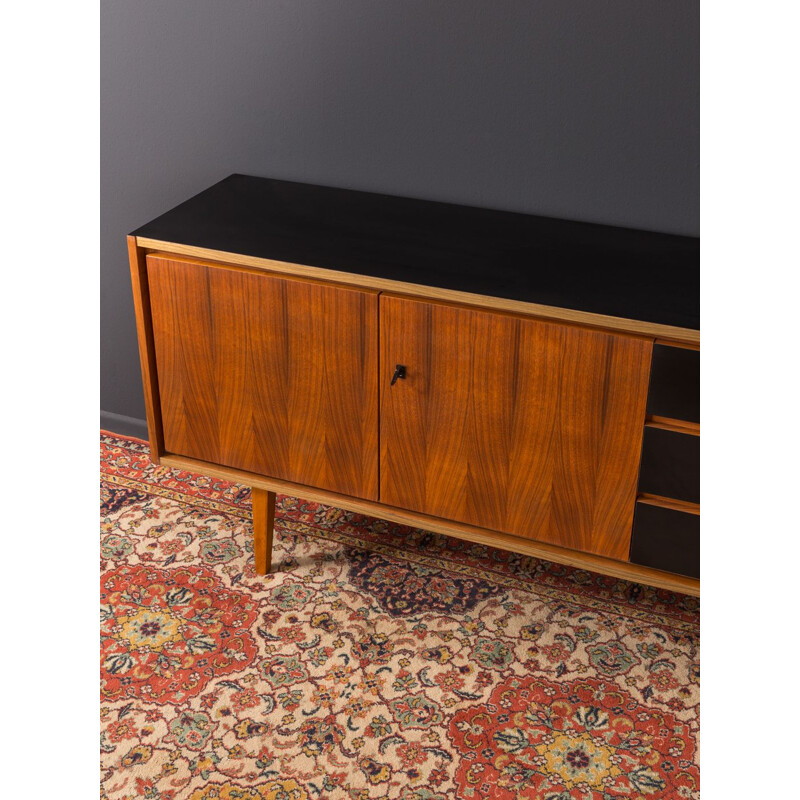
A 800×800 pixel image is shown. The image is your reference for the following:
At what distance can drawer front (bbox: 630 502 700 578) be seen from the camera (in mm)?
1472

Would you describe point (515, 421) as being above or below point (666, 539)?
above

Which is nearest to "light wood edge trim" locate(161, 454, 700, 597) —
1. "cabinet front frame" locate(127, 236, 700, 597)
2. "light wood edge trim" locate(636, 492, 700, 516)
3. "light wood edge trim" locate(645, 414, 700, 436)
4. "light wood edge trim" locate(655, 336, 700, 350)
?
"cabinet front frame" locate(127, 236, 700, 597)

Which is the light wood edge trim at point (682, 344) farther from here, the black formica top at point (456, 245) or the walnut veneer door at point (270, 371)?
the walnut veneer door at point (270, 371)

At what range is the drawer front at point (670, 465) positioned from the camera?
1405mm

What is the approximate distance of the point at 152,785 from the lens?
146 cm

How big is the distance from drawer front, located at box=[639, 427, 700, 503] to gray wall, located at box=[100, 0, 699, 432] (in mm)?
470

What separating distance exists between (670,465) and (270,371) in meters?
0.74

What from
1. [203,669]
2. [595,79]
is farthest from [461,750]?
[595,79]

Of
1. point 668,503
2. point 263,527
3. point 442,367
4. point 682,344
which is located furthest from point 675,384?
point 263,527

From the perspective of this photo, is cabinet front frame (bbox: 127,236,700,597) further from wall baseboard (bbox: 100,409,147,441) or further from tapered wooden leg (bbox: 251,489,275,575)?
wall baseboard (bbox: 100,409,147,441)

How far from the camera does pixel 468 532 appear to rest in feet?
5.40

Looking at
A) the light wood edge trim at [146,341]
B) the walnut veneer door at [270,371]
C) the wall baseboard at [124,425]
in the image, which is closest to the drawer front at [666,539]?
the walnut veneer door at [270,371]

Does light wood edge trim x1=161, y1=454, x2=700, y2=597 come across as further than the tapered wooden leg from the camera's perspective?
No

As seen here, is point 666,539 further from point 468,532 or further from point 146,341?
point 146,341
